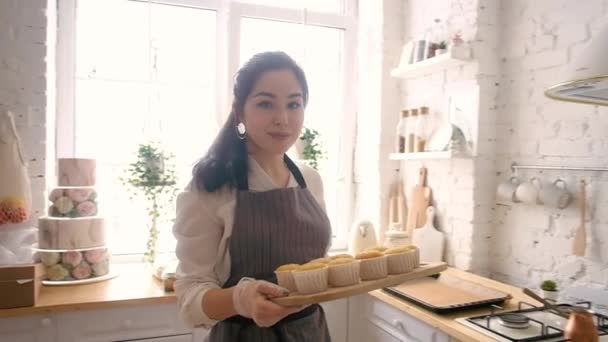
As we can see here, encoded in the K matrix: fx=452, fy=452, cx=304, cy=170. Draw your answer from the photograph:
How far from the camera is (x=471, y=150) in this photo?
2.03 meters

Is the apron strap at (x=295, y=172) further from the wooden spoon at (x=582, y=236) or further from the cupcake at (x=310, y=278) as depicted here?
the wooden spoon at (x=582, y=236)

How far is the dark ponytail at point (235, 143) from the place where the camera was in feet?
3.58

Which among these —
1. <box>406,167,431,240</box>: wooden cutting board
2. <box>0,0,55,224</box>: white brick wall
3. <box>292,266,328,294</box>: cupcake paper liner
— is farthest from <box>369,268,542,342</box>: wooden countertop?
<box>0,0,55,224</box>: white brick wall

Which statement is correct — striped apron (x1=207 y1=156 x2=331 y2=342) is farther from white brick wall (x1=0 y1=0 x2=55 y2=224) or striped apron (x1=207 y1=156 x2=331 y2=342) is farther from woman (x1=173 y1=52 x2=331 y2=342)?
white brick wall (x1=0 y1=0 x2=55 y2=224)

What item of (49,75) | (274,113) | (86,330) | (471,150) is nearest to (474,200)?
(471,150)

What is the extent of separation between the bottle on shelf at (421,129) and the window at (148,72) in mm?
786

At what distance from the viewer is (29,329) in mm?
1619

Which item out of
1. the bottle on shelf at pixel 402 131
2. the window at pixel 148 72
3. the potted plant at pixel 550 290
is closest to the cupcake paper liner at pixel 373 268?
the potted plant at pixel 550 290

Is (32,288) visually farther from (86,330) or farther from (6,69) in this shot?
(6,69)

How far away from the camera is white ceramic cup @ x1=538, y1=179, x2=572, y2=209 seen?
168cm

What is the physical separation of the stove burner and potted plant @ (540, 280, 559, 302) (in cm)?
28

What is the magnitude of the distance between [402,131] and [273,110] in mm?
1432

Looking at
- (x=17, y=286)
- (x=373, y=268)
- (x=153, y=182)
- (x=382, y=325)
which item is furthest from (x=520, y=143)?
(x=17, y=286)

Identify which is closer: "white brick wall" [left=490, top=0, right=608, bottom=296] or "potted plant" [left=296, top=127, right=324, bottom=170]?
"white brick wall" [left=490, top=0, right=608, bottom=296]
